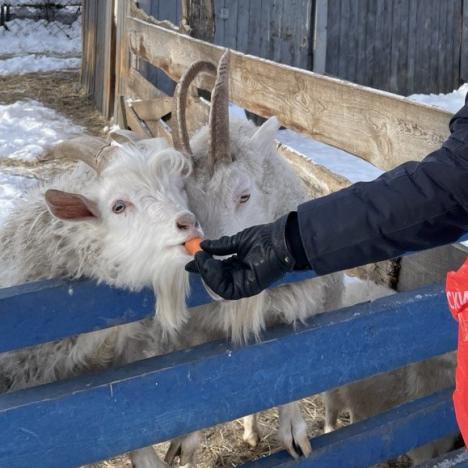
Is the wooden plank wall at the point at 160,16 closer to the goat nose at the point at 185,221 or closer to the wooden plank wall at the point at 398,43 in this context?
the wooden plank wall at the point at 398,43

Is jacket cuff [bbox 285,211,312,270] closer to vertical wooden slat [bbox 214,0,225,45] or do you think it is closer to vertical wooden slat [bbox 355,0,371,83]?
vertical wooden slat [bbox 214,0,225,45]

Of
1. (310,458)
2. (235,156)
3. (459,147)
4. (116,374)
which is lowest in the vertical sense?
(310,458)

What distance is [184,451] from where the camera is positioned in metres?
3.32

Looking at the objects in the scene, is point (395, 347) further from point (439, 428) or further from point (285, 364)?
point (439, 428)

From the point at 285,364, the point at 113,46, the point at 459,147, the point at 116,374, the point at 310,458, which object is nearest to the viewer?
the point at 459,147

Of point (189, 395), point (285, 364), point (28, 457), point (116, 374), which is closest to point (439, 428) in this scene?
point (285, 364)

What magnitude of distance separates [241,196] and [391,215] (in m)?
1.26

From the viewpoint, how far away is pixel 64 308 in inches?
89.3

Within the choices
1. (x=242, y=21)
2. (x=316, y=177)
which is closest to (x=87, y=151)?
(x=316, y=177)

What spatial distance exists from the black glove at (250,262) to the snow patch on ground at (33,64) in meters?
14.4

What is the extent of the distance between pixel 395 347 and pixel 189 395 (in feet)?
2.50

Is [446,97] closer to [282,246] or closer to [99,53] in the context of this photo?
[99,53]

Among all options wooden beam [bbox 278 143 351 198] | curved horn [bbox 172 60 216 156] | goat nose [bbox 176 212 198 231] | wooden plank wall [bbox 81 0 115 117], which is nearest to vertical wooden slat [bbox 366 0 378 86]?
wooden plank wall [bbox 81 0 115 117]

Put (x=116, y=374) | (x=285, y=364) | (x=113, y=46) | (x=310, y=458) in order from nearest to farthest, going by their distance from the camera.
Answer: (x=116, y=374) → (x=285, y=364) → (x=310, y=458) → (x=113, y=46)
